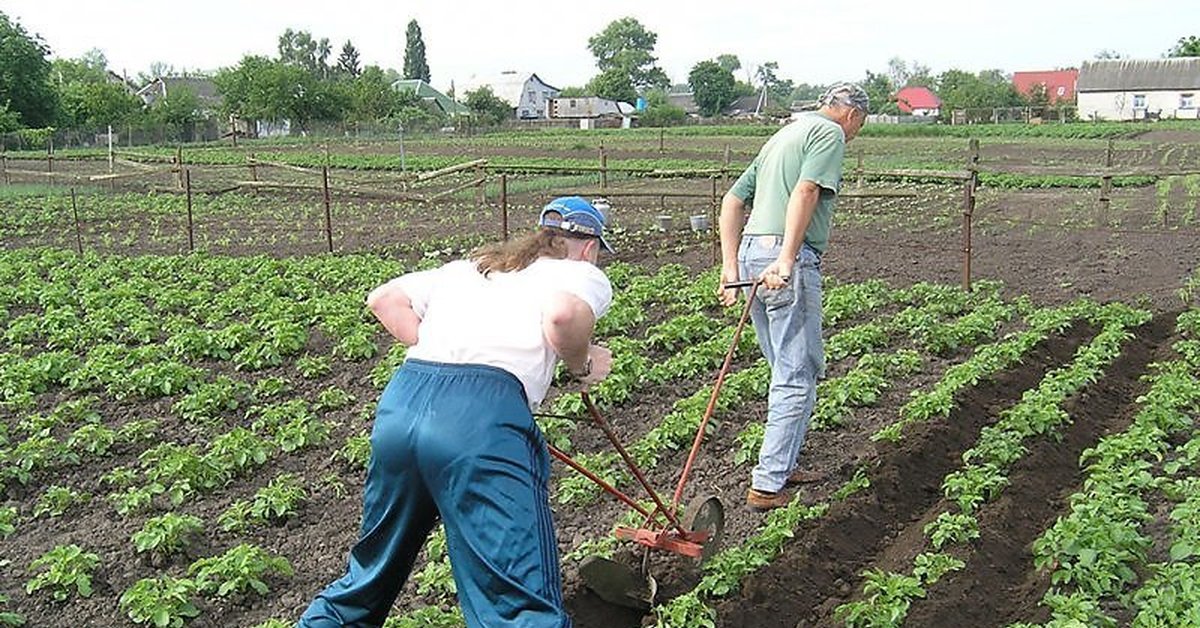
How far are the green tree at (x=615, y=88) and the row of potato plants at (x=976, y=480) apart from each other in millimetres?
99568

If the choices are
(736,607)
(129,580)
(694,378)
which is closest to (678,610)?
(736,607)

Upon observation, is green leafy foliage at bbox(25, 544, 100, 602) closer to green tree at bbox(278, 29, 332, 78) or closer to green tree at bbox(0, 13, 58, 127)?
green tree at bbox(0, 13, 58, 127)

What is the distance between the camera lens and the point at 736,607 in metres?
4.55

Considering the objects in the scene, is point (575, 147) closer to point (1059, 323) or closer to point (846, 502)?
point (1059, 323)

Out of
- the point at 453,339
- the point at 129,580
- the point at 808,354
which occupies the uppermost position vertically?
the point at 453,339

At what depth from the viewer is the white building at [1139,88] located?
258 feet

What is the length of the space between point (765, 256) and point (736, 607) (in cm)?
181

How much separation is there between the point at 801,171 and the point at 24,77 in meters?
55.6

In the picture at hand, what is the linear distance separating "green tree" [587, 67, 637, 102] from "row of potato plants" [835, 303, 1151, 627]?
9957cm

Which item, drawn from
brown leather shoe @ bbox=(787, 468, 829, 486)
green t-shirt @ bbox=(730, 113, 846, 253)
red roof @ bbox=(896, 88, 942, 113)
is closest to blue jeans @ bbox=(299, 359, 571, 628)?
green t-shirt @ bbox=(730, 113, 846, 253)

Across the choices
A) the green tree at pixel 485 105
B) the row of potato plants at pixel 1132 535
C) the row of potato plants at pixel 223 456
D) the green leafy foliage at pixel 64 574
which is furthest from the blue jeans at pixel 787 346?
the green tree at pixel 485 105

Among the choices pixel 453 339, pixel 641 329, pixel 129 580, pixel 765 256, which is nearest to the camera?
pixel 453 339

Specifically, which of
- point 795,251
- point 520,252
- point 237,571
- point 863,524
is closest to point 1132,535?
point 863,524

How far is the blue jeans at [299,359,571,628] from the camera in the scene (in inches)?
131
